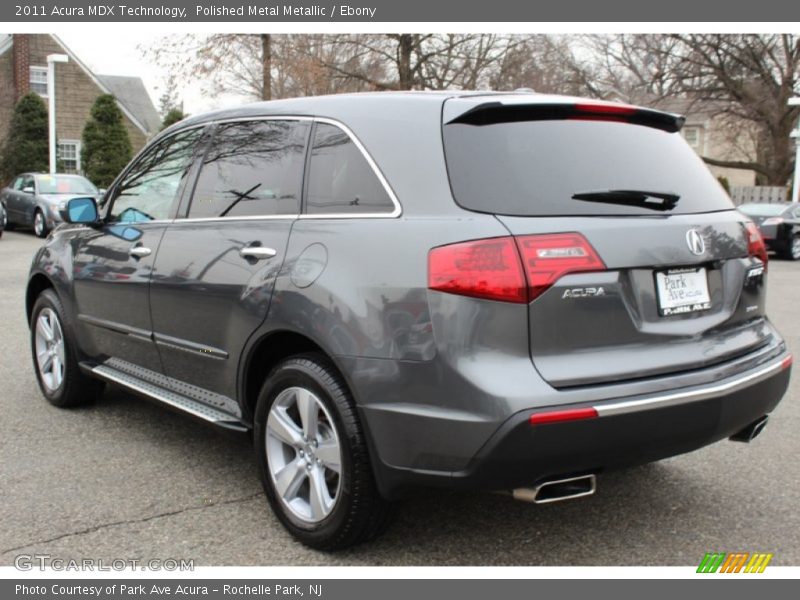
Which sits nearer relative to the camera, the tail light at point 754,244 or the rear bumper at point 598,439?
the rear bumper at point 598,439

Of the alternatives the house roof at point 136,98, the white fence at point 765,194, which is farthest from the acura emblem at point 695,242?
the house roof at point 136,98

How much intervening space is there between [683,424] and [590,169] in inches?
38.6

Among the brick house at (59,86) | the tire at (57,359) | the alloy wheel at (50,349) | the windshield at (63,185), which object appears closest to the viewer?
the tire at (57,359)

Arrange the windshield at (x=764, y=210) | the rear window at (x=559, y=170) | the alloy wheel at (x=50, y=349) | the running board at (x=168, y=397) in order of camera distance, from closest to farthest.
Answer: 1. the rear window at (x=559, y=170)
2. the running board at (x=168, y=397)
3. the alloy wheel at (x=50, y=349)
4. the windshield at (x=764, y=210)

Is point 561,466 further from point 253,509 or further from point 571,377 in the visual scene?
point 253,509

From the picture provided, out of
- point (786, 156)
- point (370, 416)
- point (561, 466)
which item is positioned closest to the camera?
point (561, 466)

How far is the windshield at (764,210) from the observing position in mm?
19609

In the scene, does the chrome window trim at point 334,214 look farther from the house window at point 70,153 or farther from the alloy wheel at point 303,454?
the house window at point 70,153

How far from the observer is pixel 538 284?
2.71 meters

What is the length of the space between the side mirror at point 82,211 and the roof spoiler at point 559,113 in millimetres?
2672

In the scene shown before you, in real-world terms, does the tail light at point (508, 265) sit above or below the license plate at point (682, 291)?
above

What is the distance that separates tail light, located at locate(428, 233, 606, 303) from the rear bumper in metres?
0.41

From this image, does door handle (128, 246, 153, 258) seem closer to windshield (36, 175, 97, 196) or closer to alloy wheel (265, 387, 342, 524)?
alloy wheel (265, 387, 342, 524)

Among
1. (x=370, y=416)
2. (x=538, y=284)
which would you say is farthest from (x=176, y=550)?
(x=538, y=284)
